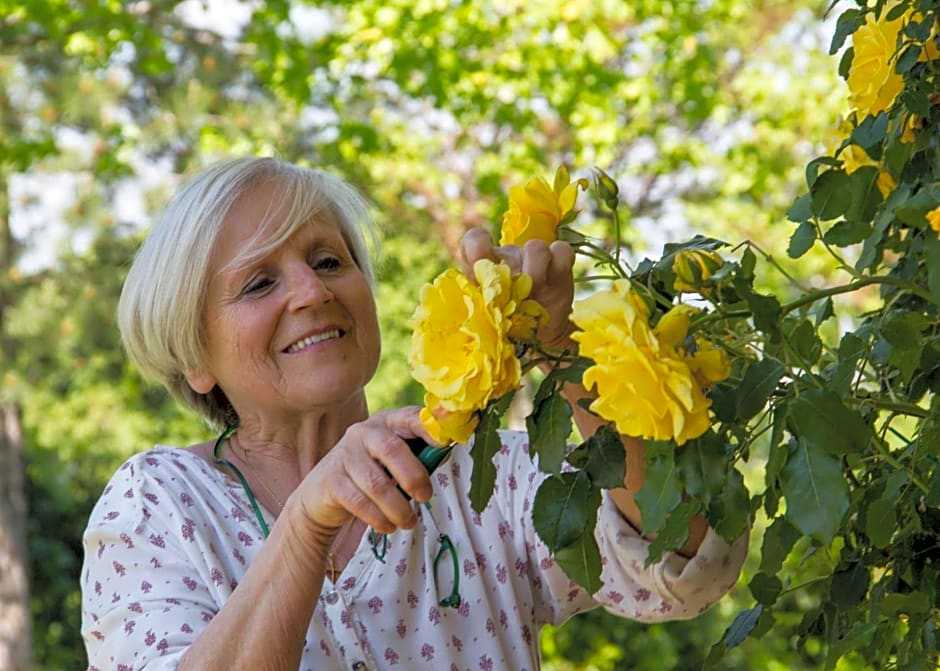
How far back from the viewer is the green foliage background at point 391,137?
Result: 7.30 meters

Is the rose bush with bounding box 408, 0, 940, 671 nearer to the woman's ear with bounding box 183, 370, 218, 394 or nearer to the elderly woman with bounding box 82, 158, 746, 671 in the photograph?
the elderly woman with bounding box 82, 158, 746, 671

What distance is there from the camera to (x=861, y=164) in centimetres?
117

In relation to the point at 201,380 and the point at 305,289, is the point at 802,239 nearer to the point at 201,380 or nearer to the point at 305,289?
the point at 305,289

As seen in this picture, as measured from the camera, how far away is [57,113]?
9.72m

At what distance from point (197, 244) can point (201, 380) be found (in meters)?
0.23

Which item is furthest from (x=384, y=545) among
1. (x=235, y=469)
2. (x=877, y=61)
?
(x=877, y=61)

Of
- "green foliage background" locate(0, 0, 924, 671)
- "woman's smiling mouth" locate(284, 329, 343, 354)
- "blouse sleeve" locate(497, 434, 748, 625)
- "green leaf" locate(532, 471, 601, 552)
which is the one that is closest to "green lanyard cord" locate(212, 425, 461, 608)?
"blouse sleeve" locate(497, 434, 748, 625)

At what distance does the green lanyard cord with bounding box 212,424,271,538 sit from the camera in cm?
187

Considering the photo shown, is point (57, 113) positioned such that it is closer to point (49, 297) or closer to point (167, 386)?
point (49, 297)

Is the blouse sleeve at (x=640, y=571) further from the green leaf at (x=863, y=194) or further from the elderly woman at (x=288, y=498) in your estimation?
the green leaf at (x=863, y=194)

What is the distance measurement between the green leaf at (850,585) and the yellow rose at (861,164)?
11.9 inches

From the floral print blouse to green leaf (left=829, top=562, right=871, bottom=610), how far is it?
445 millimetres

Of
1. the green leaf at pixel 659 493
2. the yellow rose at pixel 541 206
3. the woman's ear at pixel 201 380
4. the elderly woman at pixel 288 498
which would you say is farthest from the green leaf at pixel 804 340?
the woman's ear at pixel 201 380

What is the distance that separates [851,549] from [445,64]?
20.6 ft
